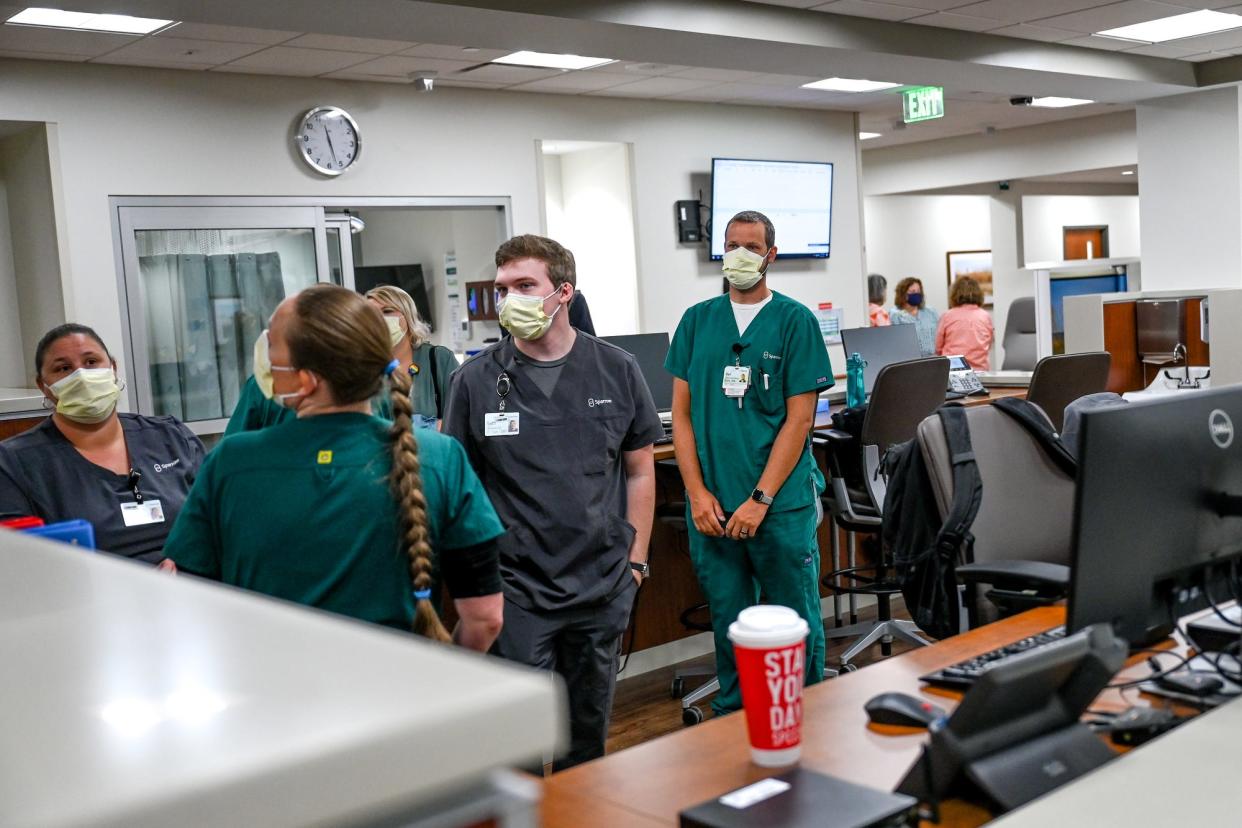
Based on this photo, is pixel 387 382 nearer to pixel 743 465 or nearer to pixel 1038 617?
pixel 1038 617

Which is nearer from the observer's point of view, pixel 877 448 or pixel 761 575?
pixel 761 575

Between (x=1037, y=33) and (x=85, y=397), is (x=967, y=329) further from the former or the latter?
(x=85, y=397)

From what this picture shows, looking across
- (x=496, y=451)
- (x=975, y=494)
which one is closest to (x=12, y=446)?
(x=496, y=451)

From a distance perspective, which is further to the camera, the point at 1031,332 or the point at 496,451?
the point at 1031,332

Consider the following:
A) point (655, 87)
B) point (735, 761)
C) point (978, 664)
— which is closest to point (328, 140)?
point (655, 87)

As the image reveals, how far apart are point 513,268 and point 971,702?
1.76 metres

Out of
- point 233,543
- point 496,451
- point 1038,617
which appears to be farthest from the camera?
point 496,451

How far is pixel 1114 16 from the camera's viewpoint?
629 centimetres

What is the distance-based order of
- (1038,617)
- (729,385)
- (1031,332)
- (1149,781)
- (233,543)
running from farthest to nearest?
(1031,332)
(729,385)
(1038,617)
(233,543)
(1149,781)

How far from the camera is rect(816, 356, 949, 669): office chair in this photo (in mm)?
4418

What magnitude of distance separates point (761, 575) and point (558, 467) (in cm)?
104

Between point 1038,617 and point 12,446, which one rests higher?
point 12,446

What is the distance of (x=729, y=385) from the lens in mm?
3498

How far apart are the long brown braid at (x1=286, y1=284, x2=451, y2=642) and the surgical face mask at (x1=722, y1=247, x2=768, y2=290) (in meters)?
1.89
